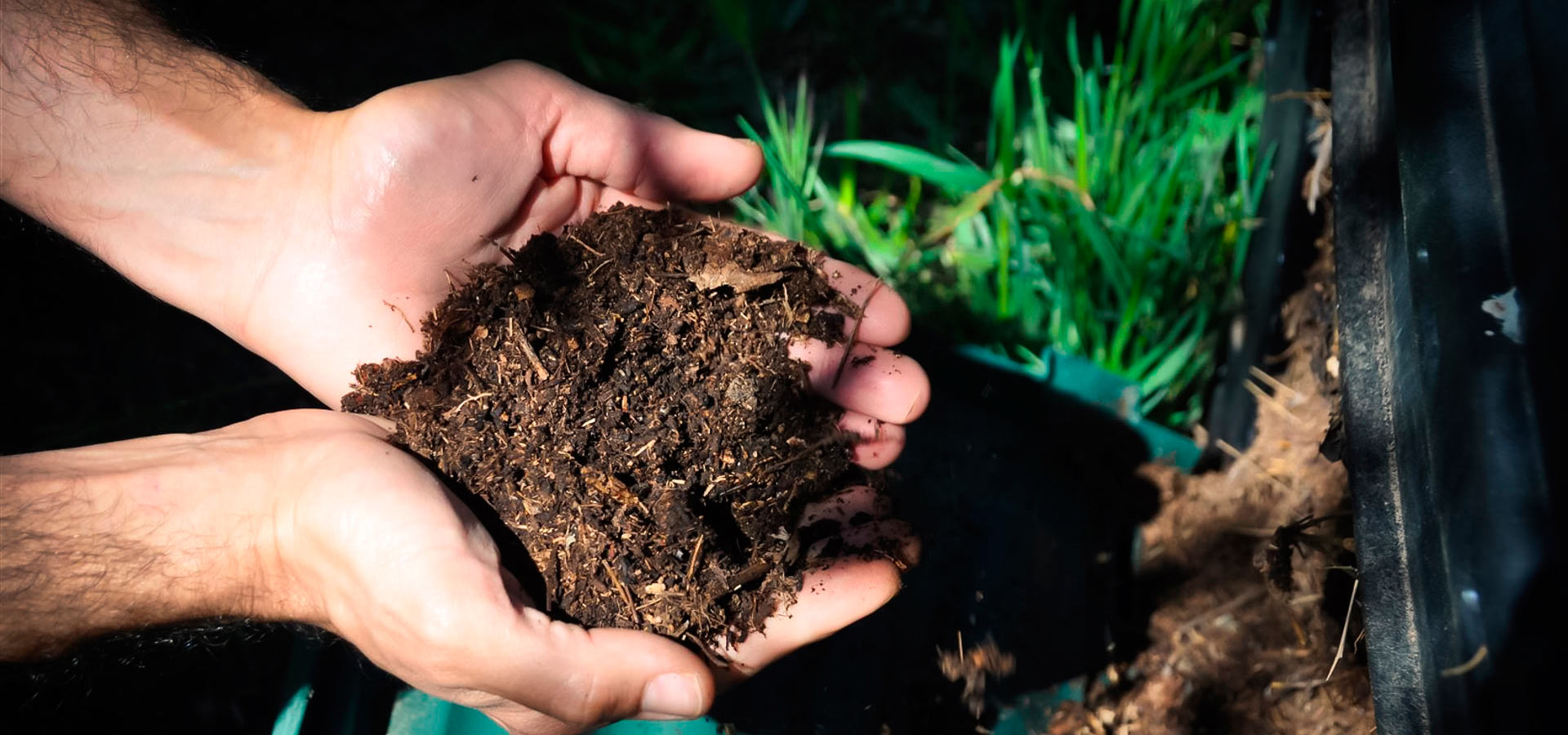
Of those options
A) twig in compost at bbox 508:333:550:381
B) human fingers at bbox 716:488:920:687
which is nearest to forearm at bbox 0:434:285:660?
twig in compost at bbox 508:333:550:381

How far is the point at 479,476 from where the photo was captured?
137 cm

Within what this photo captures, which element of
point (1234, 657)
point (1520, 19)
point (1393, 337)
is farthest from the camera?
point (1234, 657)

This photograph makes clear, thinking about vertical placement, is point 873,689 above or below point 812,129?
below

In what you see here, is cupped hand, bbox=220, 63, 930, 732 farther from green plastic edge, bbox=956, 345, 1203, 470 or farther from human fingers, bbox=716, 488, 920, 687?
green plastic edge, bbox=956, 345, 1203, 470

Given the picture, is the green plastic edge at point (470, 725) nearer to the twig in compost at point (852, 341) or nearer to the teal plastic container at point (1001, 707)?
the teal plastic container at point (1001, 707)

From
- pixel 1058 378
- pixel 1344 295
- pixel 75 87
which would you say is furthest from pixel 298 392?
pixel 1344 295

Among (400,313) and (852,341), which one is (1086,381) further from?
(400,313)

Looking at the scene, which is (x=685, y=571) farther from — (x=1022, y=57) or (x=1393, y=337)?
(x=1022, y=57)

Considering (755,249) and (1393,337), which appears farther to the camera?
(755,249)

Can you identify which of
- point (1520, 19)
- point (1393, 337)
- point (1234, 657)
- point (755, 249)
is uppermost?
point (1520, 19)

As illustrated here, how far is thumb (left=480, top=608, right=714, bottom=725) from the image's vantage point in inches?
45.1

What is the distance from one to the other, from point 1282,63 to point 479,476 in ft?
5.69

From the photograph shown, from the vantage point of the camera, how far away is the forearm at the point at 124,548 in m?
1.35

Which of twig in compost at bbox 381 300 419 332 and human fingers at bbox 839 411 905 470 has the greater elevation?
human fingers at bbox 839 411 905 470
